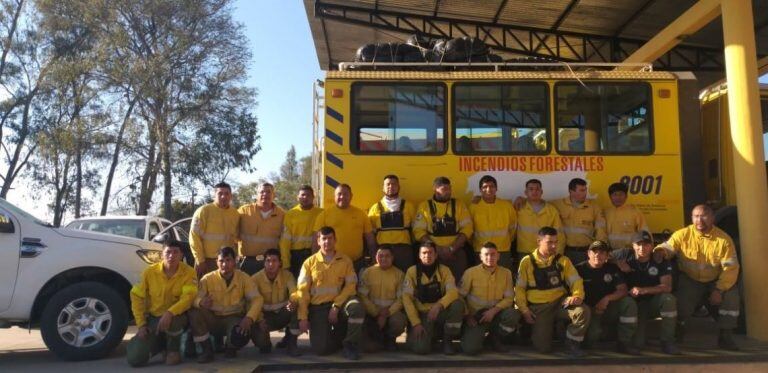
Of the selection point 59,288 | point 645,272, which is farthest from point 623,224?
point 59,288

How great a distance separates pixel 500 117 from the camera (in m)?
6.78

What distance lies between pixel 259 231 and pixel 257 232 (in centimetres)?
2

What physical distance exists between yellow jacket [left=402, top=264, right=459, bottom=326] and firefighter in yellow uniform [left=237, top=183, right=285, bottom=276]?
1588 mm

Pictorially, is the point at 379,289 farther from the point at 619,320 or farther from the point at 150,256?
the point at 150,256

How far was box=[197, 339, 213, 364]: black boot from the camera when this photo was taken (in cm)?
591

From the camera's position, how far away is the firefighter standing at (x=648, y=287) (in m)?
6.01

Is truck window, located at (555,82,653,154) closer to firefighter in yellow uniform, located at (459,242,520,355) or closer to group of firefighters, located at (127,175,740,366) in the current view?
group of firefighters, located at (127,175,740,366)

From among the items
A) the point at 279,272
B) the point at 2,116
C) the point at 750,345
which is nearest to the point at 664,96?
the point at 750,345

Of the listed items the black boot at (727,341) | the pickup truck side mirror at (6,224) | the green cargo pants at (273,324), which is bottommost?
the black boot at (727,341)

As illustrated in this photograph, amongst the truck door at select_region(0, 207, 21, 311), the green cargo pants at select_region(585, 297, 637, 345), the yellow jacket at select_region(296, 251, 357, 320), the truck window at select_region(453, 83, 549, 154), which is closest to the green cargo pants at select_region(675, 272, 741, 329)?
the green cargo pants at select_region(585, 297, 637, 345)

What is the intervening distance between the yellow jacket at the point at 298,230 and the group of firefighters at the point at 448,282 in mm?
43

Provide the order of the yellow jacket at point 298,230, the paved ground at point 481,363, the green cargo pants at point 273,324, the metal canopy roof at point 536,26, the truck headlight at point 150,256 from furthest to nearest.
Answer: the metal canopy roof at point 536,26 < the yellow jacket at point 298,230 < the truck headlight at point 150,256 < the green cargo pants at point 273,324 < the paved ground at point 481,363

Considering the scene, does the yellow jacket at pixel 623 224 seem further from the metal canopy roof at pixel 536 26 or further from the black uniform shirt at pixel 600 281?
the metal canopy roof at pixel 536 26

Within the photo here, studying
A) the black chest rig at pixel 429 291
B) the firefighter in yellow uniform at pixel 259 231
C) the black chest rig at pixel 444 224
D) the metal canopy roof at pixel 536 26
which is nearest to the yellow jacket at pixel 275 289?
the firefighter in yellow uniform at pixel 259 231
